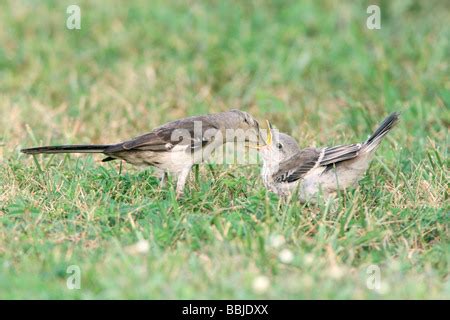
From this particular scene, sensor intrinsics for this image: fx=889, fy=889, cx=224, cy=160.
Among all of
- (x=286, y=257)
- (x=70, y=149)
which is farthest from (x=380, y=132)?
(x=70, y=149)

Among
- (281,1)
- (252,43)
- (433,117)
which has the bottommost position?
(433,117)

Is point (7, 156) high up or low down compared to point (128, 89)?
down

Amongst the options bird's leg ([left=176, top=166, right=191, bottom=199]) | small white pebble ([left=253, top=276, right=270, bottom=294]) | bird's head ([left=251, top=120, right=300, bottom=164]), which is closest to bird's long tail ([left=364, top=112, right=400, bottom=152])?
bird's head ([left=251, top=120, right=300, bottom=164])

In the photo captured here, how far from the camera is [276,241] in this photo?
545 cm

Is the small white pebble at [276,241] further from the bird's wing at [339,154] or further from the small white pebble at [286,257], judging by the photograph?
the bird's wing at [339,154]

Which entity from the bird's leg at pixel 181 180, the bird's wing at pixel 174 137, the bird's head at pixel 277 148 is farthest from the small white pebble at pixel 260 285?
the bird's wing at pixel 174 137

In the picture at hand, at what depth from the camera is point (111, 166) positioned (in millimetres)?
7281

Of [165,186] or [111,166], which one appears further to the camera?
[111,166]

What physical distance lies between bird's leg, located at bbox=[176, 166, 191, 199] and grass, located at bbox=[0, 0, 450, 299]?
2.8 inches

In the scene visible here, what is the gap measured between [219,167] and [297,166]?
0.93 meters

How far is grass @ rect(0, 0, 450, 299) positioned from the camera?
5.23m
